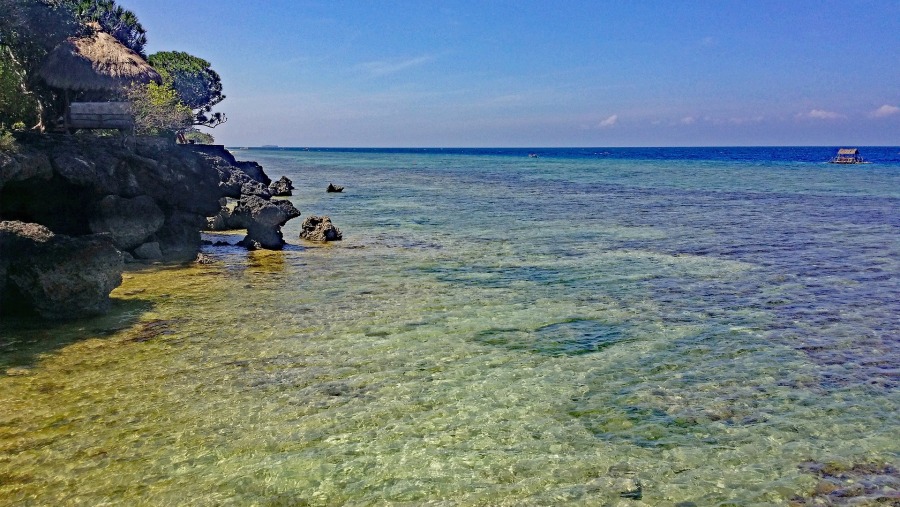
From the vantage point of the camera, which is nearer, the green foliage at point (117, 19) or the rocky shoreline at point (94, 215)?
the rocky shoreline at point (94, 215)

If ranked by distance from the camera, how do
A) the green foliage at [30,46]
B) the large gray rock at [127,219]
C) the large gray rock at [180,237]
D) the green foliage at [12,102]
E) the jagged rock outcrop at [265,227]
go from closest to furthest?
the large gray rock at [127,219]
the green foliage at [12,102]
the green foliage at [30,46]
the large gray rock at [180,237]
the jagged rock outcrop at [265,227]

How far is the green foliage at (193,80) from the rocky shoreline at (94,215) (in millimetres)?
57055

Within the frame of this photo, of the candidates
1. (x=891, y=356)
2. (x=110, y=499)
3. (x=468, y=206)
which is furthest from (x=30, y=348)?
(x=468, y=206)

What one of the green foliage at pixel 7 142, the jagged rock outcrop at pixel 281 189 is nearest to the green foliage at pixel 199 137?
the jagged rock outcrop at pixel 281 189

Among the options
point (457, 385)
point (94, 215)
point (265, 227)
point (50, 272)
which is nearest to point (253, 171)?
point (265, 227)

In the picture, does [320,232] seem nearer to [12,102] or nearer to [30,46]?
[12,102]

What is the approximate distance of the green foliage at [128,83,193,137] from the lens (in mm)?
28109

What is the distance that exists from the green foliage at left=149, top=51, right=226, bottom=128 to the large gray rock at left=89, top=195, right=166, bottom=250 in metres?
59.2

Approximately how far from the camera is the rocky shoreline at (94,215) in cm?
1269

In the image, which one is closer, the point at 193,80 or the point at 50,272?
the point at 50,272

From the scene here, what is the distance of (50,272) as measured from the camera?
41.6ft

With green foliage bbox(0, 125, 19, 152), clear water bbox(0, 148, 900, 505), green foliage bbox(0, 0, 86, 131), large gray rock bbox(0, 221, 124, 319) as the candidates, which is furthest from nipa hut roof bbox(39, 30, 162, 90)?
large gray rock bbox(0, 221, 124, 319)

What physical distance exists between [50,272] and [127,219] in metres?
6.64

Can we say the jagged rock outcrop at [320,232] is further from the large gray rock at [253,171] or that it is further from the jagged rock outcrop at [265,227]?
the large gray rock at [253,171]
